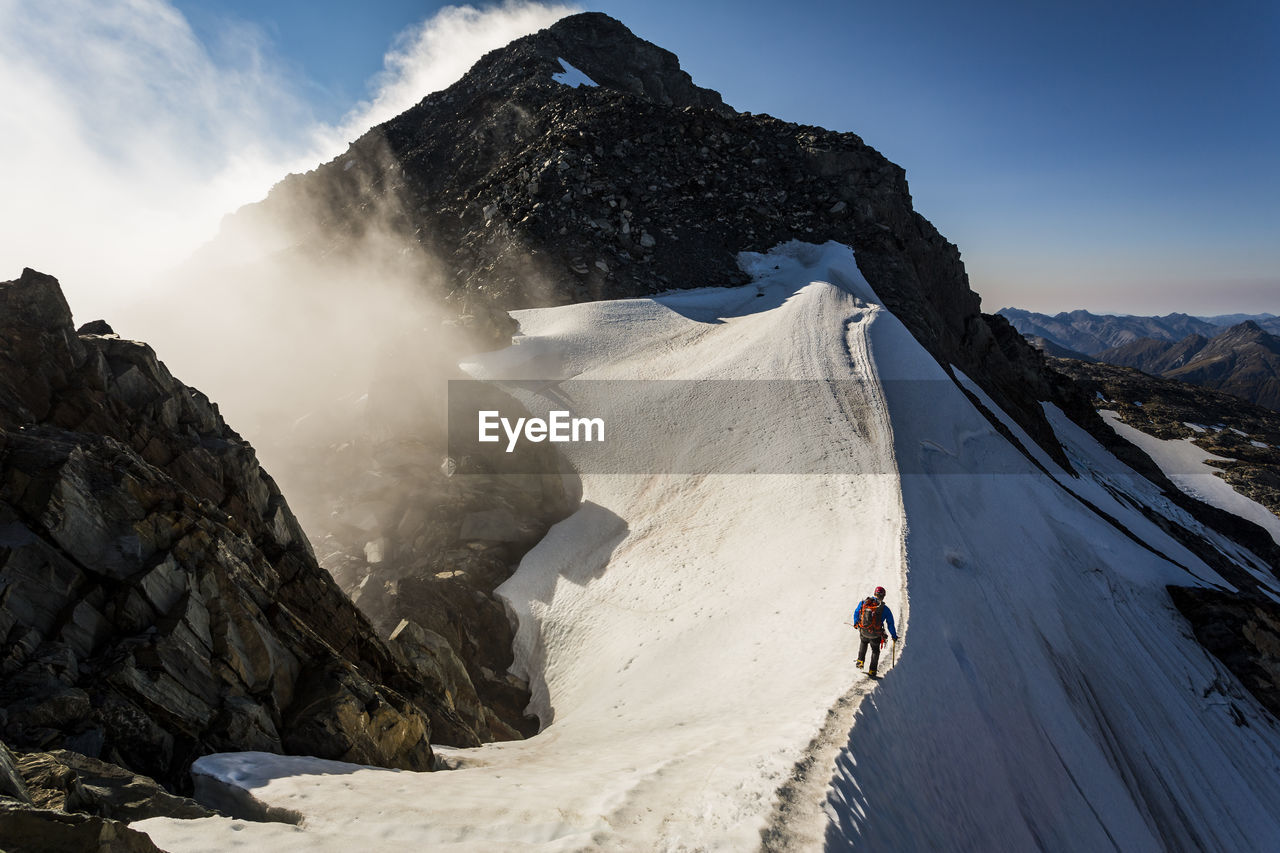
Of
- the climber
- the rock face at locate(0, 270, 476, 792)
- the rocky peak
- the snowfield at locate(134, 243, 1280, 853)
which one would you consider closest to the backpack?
the climber

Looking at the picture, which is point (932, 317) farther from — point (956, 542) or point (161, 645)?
point (161, 645)

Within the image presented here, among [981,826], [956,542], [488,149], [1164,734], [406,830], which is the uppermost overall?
[488,149]

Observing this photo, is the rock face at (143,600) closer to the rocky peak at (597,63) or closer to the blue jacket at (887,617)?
the blue jacket at (887,617)

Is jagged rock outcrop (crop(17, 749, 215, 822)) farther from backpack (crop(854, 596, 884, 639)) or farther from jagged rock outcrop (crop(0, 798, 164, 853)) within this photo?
backpack (crop(854, 596, 884, 639))

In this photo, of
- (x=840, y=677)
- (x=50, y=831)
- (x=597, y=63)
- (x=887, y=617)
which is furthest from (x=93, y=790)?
(x=597, y=63)

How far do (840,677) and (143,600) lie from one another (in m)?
11.6

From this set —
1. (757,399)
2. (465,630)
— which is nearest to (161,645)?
(465,630)

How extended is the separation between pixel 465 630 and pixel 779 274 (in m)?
28.8

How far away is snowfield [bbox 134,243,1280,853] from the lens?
25.4 feet

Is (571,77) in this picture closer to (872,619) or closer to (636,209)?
(636,209)

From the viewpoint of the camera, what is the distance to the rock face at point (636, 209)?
1476 inches

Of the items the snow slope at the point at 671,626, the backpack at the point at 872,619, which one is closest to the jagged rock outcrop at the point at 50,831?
the snow slope at the point at 671,626

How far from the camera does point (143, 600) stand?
336 inches

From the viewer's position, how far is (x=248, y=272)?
49.4 metres
